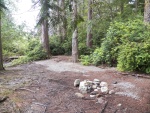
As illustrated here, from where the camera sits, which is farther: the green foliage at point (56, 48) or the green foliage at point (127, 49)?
the green foliage at point (56, 48)

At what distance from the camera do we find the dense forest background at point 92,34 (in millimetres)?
4297

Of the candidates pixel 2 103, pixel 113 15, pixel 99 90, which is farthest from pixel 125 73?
pixel 113 15

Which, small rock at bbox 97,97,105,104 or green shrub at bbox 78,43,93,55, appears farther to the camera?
green shrub at bbox 78,43,93,55

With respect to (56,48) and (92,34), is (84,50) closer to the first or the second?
(92,34)

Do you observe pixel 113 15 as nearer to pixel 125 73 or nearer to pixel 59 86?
pixel 125 73

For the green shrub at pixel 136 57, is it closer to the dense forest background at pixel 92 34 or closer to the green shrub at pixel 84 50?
the dense forest background at pixel 92 34

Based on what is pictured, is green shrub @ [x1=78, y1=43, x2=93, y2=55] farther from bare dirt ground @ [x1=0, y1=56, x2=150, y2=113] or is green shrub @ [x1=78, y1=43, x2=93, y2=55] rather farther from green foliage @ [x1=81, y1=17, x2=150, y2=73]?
bare dirt ground @ [x1=0, y1=56, x2=150, y2=113]

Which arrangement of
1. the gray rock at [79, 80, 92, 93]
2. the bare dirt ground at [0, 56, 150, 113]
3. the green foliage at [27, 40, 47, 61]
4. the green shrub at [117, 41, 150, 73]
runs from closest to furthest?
1. the bare dirt ground at [0, 56, 150, 113]
2. the gray rock at [79, 80, 92, 93]
3. the green shrub at [117, 41, 150, 73]
4. the green foliage at [27, 40, 47, 61]

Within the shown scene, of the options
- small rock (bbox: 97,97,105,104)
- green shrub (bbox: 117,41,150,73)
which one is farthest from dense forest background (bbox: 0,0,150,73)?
small rock (bbox: 97,97,105,104)

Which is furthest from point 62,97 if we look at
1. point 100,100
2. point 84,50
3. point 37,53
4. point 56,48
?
point 56,48

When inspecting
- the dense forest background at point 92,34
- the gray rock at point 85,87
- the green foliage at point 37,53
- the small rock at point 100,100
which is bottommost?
the small rock at point 100,100

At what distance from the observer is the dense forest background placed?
4.30 m

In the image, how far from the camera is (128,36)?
7758mm

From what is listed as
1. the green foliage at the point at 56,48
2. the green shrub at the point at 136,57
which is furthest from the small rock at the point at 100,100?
the green foliage at the point at 56,48
